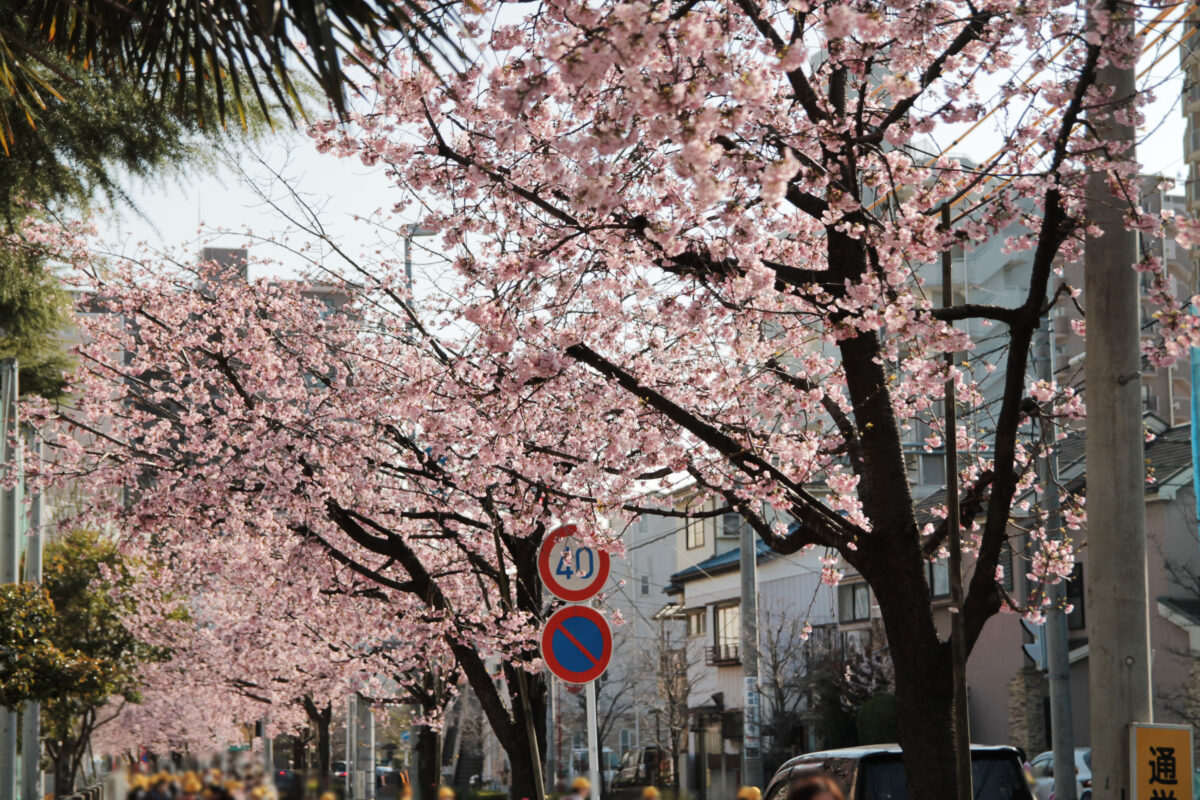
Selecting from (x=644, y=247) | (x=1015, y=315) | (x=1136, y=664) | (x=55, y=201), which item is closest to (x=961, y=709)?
(x=1136, y=664)

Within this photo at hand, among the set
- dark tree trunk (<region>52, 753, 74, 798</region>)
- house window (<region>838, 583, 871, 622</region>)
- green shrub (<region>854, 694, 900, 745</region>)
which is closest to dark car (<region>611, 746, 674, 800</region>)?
house window (<region>838, 583, 871, 622</region>)

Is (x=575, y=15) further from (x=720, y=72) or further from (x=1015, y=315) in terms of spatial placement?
(x=1015, y=315)

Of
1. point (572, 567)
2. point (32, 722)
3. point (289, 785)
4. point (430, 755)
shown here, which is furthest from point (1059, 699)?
point (289, 785)

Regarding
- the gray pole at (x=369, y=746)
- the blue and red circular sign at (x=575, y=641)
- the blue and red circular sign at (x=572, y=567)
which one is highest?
the blue and red circular sign at (x=572, y=567)

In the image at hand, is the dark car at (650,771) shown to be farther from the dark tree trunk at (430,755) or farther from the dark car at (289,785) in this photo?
the dark car at (289,785)

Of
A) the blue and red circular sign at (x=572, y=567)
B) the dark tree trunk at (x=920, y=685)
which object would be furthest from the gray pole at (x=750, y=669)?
the dark tree trunk at (x=920, y=685)

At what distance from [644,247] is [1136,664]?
3453mm

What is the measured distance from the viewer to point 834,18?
5754mm

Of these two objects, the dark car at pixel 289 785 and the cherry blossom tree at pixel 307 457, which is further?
the cherry blossom tree at pixel 307 457

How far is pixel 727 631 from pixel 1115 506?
4014 cm

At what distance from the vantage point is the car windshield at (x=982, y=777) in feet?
26.8

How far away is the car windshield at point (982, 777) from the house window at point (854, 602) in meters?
28.6

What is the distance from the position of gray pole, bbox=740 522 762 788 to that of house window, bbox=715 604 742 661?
26.2 meters

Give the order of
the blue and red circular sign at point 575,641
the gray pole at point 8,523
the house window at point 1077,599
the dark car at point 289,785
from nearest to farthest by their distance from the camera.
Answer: the dark car at point 289,785
the blue and red circular sign at point 575,641
the gray pole at point 8,523
the house window at point 1077,599
